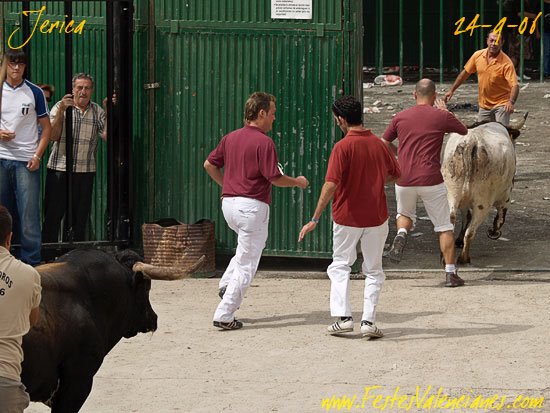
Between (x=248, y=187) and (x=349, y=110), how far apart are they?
0.98 meters

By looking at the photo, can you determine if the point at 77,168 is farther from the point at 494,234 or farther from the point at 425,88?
the point at 494,234

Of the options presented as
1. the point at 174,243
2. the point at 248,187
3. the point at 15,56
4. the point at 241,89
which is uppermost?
the point at 15,56

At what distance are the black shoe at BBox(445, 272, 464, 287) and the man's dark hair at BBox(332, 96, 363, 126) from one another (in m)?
2.29

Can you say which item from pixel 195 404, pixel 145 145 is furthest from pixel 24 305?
pixel 145 145

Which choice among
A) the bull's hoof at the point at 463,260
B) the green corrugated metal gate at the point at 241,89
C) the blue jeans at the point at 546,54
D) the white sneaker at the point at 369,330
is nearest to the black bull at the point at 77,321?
the white sneaker at the point at 369,330

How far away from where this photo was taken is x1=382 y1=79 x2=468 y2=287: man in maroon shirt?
11828 millimetres

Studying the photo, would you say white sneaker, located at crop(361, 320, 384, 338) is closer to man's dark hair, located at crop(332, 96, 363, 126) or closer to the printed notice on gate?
man's dark hair, located at crop(332, 96, 363, 126)

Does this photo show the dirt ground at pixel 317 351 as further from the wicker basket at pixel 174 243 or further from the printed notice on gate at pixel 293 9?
the printed notice on gate at pixel 293 9

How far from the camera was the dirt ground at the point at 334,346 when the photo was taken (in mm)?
8727

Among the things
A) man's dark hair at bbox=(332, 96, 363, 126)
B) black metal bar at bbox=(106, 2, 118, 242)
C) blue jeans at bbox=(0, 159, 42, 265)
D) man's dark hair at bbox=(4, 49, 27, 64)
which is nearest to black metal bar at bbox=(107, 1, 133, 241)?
black metal bar at bbox=(106, 2, 118, 242)

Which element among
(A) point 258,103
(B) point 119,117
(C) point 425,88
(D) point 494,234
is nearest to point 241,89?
(B) point 119,117

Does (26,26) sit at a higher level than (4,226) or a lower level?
higher

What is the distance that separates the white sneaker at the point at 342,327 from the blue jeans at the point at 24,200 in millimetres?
2946

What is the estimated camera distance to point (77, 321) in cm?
740
